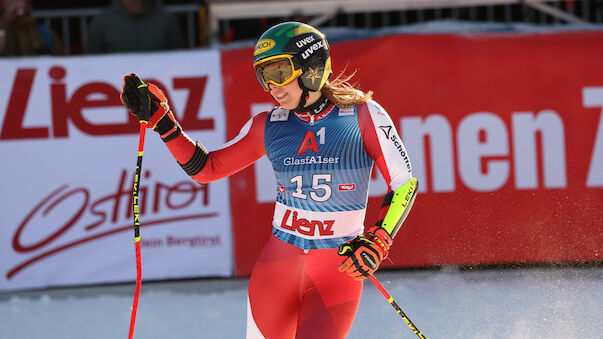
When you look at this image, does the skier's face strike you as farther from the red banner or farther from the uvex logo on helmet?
the red banner

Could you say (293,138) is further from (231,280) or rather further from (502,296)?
(231,280)

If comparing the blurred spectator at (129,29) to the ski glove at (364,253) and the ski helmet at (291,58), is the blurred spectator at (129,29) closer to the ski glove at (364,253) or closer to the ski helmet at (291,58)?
the ski helmet at (291,58)

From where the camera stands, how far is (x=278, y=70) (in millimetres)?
3412

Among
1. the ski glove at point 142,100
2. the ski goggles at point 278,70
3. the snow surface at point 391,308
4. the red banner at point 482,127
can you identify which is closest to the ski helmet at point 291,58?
the ski goggles at point 278,70

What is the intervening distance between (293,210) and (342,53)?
388 centimetres

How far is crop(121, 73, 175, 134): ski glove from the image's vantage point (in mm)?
3508

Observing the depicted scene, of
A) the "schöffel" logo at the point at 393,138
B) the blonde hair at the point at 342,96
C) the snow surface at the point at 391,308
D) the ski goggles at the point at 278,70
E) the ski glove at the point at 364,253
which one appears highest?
the ski goggles at the point at 278,70

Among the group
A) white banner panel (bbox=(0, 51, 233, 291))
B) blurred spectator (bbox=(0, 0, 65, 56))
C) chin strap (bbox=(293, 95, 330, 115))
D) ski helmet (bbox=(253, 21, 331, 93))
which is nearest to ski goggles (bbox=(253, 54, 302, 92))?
ski helmet (bbox=(253, 21, 331, 93))

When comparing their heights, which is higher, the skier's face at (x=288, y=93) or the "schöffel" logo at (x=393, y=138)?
the skier's face at (x=288, y=93)

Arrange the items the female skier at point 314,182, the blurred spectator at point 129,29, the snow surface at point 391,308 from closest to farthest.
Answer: the female skier at point 314,182 < the snow surface at point 391,308 < the blurred spectator at point 129,29

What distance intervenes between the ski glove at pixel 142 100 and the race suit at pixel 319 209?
21.6 inches

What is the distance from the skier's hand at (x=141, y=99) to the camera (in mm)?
3506

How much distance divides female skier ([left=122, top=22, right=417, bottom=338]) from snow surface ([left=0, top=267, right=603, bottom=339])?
6.22 feet

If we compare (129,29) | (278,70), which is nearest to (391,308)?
(278,70)
